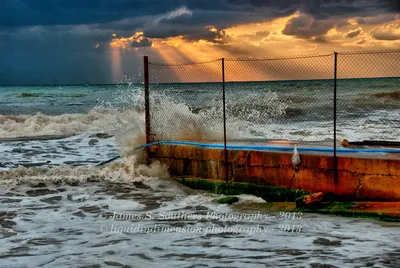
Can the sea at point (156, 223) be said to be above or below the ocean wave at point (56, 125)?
below

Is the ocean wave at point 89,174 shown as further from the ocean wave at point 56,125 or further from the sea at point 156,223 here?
the ocean wave at point 56,125

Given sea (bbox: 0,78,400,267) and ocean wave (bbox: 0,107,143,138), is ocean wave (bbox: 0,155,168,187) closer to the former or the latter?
sea (bbox: 0,78,400,267)

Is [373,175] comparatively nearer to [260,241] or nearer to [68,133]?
[260,241]

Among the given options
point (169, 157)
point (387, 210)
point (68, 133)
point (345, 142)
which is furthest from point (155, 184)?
point (68, 133)

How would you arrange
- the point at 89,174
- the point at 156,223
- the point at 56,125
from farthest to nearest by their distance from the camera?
the point at 56,125 → the point at 89,174 → the point at 156,223

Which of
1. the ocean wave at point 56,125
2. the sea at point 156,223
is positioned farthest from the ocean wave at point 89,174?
the ocean wave at point 56,125

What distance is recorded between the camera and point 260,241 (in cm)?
702

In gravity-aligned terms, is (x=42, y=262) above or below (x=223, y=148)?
below

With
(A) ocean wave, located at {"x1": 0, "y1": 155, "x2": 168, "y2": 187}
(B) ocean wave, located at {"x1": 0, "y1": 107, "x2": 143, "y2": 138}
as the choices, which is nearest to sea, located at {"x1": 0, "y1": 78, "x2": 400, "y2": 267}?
(A) ocean wave, located at {"x1": 0, "y1": 155, "x2": 168, "y2": 187}

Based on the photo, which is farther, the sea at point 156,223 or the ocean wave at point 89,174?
the ocean wave at point 89,174

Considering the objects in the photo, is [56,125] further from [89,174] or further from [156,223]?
[156,223]

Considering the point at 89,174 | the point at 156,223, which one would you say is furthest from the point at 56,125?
the point at 156,223

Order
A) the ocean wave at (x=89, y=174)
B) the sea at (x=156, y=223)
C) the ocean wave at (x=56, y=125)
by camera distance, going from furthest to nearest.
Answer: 1. the ocean wave at (x=56, y=125)
2. the ocean wave at (x=89, y=174)
3. the sea at (x=156, y=223)

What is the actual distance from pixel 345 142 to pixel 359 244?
4162mm
